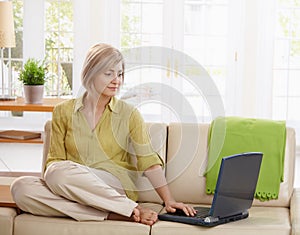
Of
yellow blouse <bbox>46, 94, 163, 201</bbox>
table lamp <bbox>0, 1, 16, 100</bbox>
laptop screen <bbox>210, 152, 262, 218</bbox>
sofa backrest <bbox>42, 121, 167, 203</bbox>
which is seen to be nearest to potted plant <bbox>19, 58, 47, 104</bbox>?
table lamp <bbox>0, 1, 16, 100</bbox>

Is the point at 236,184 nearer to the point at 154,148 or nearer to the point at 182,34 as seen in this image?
the point at 154,148

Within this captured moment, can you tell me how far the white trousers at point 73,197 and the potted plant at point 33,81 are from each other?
62.8 inches

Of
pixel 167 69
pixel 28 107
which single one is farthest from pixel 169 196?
pixel 167 69

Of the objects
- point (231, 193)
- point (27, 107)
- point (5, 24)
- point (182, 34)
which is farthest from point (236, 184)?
point (182, 34)

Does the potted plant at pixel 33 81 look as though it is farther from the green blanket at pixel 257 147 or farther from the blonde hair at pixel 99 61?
the green blanket at pixel 257 147

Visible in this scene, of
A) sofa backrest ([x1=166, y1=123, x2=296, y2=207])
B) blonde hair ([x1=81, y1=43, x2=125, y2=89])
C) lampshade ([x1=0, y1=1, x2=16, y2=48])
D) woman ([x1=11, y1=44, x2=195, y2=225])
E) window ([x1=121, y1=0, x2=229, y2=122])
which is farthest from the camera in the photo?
window ([x1=121, y1=0, x2=229, y2=122])

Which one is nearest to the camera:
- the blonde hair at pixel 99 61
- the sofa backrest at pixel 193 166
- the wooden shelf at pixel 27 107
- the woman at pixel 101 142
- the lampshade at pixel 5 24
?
the woman at pixel 101 142

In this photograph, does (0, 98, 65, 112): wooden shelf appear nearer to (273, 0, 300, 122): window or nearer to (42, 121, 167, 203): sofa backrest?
(42, 121, 167, 203): sofa backrest

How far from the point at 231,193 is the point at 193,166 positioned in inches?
16.1

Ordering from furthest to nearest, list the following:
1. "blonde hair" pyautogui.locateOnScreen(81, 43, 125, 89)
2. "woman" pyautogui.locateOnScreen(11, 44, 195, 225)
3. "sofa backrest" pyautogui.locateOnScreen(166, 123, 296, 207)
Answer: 1. "sofa backrest" pyautogui.locateOnScreen(166, 123, 296, 207)
2. "blonde hair" pyautogui.locateOnScreen(81, 43, 125, 89)
3. "woman" pyautogui.locateOnScreen(11, 44, 195, 225)

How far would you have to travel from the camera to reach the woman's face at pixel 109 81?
142 inches

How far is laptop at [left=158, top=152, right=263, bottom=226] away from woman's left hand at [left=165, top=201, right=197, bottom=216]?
0.02 m

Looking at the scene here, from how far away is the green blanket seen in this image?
12.1 ft

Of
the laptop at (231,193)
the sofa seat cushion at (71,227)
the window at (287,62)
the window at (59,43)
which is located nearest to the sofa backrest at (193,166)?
the laptop at (231,193)
